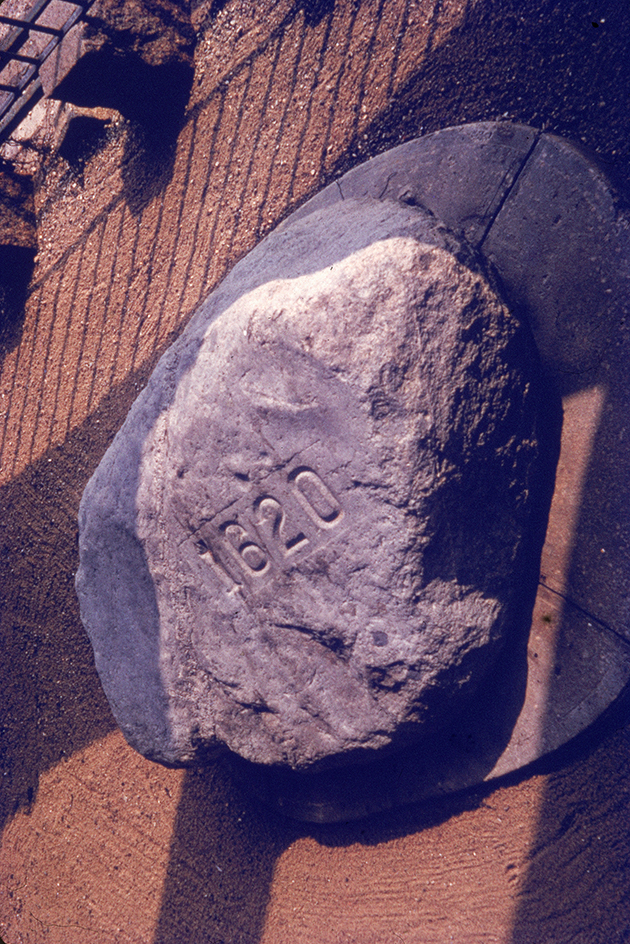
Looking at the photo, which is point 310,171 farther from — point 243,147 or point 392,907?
point 392,907

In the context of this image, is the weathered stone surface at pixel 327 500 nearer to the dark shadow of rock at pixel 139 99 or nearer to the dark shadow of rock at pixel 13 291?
the dark shadow of rock at pixel 139 99

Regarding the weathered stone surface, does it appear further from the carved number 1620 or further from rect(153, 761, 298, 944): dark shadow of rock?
rect(153, 761, 298, 944): dark shadow of rock

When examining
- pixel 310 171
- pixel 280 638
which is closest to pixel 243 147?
pixel 310 171

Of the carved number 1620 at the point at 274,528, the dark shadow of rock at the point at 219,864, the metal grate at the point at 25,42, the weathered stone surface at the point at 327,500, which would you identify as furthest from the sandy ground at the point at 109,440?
the carved number 1620 at the point at 274,528

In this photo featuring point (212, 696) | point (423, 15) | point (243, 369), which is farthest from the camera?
point (423, 15)

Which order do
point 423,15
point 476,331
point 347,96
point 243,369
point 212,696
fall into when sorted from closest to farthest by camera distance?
point 476,331
point 243,369
point 212,696
point 423,15
point 347,96

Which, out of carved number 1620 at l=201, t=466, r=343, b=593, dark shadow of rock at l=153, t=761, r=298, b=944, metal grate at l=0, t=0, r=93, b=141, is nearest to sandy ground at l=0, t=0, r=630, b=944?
dark shadow of rock at l=153, t=761, r=298, b=944

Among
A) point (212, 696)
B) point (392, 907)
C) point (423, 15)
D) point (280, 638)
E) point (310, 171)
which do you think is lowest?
point (392, 907)
